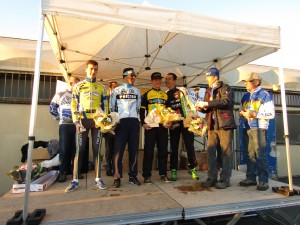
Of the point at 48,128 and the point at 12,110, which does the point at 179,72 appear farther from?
the point at 12,110

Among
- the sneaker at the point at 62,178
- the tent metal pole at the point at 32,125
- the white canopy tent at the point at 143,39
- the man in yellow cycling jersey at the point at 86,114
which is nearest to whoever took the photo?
the tent metal pole at the point at 32,125

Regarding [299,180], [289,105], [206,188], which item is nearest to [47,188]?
[206,188]

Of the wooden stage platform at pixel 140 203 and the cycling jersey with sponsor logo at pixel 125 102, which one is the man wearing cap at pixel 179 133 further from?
the cycling jersey with sponsor logo at pixel 125 102

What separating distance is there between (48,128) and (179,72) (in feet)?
12.5

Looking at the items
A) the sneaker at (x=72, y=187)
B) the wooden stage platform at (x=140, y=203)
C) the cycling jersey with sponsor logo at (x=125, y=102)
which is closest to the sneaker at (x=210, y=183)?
the wooden stage platform at (x=140, y=203)

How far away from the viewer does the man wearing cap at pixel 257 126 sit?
3400 mm

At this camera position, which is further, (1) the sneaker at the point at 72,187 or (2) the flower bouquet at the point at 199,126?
(2) the flower bouquet at the point at 199,126

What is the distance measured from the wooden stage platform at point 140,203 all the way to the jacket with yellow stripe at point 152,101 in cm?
122

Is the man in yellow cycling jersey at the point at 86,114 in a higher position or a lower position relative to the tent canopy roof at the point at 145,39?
lower

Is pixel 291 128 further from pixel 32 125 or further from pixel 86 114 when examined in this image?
pixel 32 125

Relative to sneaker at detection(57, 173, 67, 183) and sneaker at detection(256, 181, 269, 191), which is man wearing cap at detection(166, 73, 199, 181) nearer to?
sneaker at detection(256, 181, 269, 191)

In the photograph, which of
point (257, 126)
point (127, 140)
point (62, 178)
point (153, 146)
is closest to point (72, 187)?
point (62, 178)

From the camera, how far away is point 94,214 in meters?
2.30

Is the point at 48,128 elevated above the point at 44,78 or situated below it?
below
